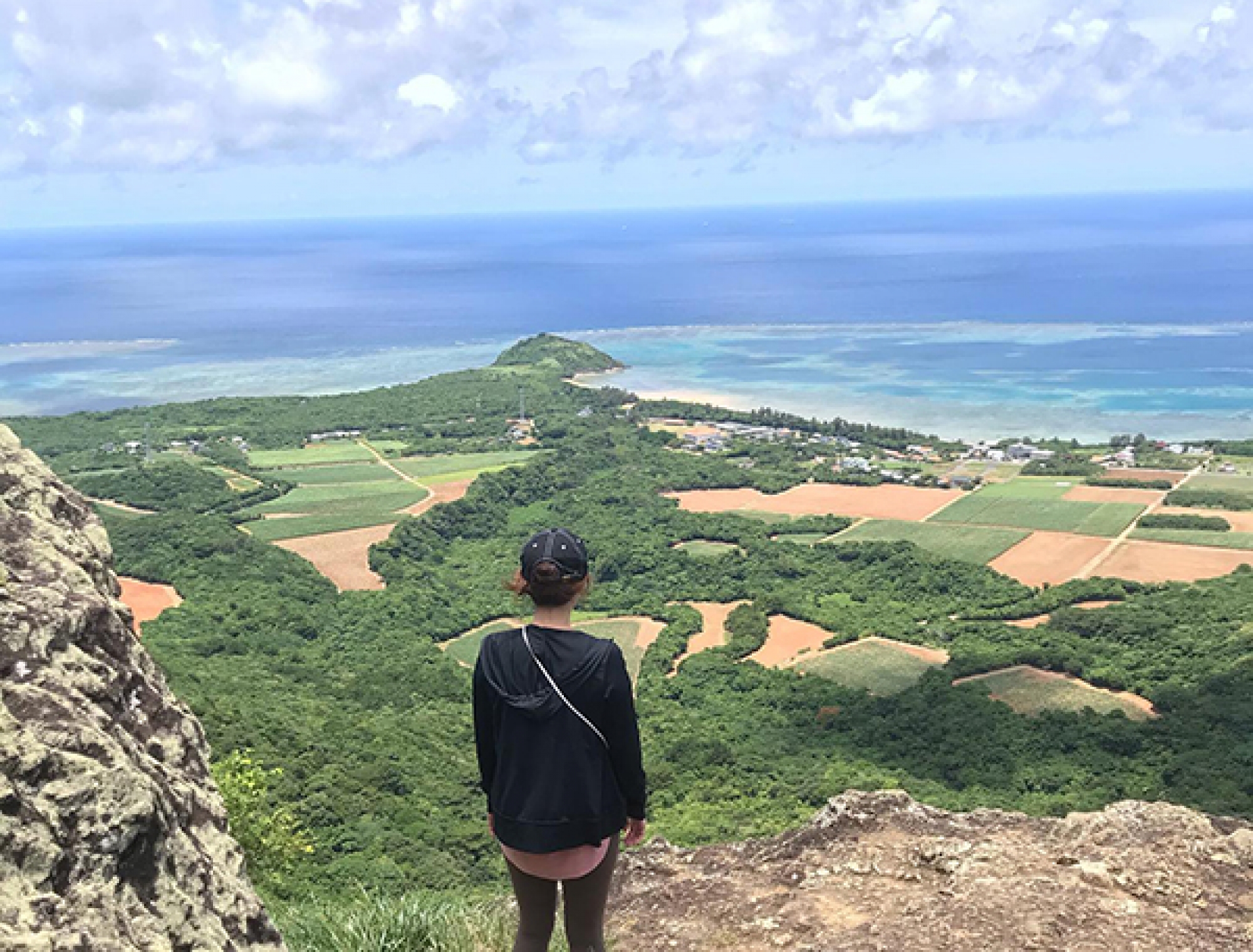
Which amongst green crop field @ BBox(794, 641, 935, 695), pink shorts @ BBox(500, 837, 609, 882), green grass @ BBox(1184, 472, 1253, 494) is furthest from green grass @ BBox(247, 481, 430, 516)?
pink shorts @ BBox(500, 837, 609, 882)

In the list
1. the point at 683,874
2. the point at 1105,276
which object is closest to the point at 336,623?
the point at 683,874

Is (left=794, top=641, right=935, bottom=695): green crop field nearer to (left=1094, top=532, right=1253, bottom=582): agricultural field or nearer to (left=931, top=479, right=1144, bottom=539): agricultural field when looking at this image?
(left=1094, top=532, right=1253, bottom=582): agricultural field

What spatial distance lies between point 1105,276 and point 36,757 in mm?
193886

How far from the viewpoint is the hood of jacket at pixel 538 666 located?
4.60m

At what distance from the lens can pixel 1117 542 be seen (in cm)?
4966

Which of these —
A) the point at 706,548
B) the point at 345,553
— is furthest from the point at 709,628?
the point at 345,553

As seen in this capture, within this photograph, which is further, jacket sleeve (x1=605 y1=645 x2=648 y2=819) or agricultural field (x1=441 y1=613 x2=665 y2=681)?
agricultural field (x1=441 y1=613 x2=665 y2=681)

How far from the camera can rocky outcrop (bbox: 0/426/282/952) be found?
159 inches

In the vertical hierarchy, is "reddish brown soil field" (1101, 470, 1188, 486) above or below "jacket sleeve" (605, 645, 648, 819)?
below

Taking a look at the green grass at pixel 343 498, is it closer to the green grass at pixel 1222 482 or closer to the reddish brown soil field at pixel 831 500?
the reddish brown soil field at pixel 831 500

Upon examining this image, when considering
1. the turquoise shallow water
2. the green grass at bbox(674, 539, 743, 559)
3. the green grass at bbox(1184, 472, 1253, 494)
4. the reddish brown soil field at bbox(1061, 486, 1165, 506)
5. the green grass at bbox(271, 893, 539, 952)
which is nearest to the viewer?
the green grass at bbox(271, 893, 539, 952)

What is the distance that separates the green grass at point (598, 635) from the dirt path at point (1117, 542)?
18.1 metres

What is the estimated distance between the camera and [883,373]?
103625mm

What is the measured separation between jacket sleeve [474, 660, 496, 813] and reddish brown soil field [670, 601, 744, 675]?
33.3m
